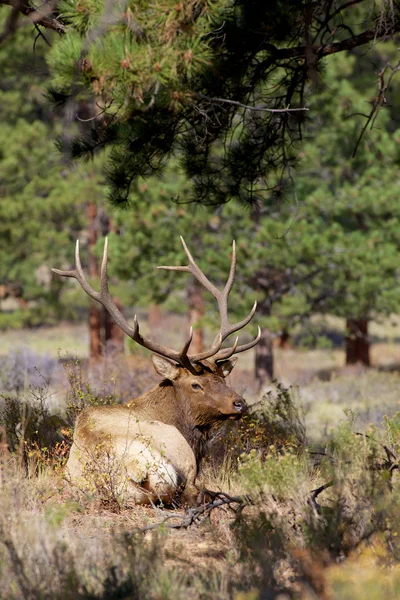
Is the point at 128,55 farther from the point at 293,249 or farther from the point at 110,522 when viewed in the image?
the point at 293,249

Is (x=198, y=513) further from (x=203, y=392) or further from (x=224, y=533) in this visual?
(x=203, y=392)

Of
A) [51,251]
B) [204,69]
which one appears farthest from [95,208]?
[204,69]

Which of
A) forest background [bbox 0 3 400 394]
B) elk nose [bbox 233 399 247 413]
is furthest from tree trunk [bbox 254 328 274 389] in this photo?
elk nose [bbox 233 399 247 413]

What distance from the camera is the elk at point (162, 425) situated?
5.98 metres

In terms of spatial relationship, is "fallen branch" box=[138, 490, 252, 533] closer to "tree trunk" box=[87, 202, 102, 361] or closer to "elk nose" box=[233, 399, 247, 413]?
"elk nose" box=[233, 399, 247, 413]

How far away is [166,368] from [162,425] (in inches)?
19.1

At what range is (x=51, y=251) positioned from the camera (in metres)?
19.8

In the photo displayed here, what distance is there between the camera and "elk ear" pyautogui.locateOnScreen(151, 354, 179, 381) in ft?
21.8

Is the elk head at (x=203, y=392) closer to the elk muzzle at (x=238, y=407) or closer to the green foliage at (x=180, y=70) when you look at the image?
the elk muzzle at (x=238, y=407)

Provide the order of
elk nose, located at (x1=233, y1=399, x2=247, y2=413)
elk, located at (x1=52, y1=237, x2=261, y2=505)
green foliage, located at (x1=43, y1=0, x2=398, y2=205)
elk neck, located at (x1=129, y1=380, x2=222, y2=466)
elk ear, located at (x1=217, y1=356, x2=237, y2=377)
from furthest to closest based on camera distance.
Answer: elk ear, located at (x1=217, y1=356, x2=237, y2=377), elk neck, located at (x1=129, y1=380, x2=222, y2=466), elk nose, located at (x1=233, y1=399, x2=247, y2=413), elk, located at (x1=52, y1=237, x2=261, y2=505), green foliage, located at (x1=43, y1=0, x2=398, y2=205)

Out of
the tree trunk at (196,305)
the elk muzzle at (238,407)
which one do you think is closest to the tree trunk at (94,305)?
the tree trunk at (196,305)

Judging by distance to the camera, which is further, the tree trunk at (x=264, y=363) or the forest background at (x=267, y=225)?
the tree trunk at (x=264, y=363)

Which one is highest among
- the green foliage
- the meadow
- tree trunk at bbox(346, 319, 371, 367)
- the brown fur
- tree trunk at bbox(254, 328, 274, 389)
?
the green foliage

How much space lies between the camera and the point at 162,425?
6426 mm
